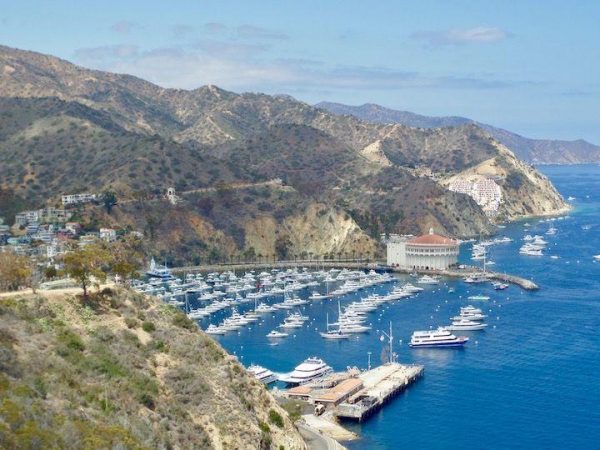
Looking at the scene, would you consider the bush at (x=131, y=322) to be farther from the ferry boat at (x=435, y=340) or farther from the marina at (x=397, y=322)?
the ferry boat at (x=435, y=340)

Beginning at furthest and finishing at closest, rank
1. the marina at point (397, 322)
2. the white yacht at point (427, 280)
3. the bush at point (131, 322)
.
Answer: the white yacht at point (427, 280) < the marina at point (397, 322) < the bush at point (131, 322)

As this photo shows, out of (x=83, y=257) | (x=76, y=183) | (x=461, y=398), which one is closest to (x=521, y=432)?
(x=461, y=398)

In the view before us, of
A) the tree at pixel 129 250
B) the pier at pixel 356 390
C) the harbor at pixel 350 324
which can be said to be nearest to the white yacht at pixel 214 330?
the harbor at pixel 350 324

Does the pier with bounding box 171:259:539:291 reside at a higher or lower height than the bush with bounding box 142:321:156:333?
lower

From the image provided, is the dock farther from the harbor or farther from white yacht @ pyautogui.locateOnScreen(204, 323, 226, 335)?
white yacht @ pyautogui.locateOnScreen(204, 323, 226, 335)

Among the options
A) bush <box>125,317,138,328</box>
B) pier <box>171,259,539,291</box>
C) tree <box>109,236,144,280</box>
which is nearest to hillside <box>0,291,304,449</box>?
bush <box>125,317,138,328</box>
